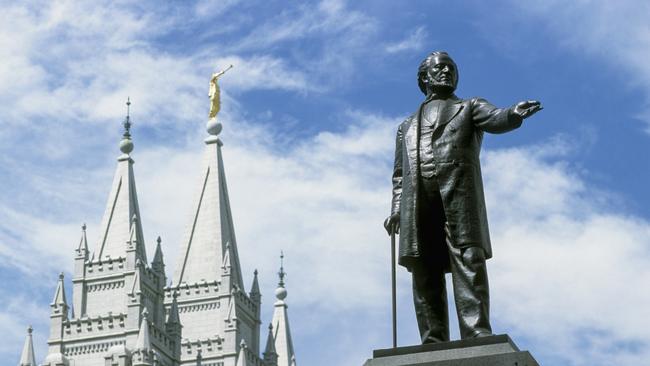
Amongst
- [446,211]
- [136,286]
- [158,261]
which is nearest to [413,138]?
[446,211]

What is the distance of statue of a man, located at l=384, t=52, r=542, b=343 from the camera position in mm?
10523

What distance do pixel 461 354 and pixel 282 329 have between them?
3057 inches

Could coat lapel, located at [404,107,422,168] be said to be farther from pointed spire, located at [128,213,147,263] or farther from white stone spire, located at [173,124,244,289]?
white stone spire, located at [173,124,244,289]

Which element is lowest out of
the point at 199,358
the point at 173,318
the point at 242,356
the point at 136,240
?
the point at 242,356

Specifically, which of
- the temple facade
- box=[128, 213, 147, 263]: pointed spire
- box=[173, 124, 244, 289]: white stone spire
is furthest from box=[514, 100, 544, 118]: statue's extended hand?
box=[173, 124, 244, 289]: white stone spire

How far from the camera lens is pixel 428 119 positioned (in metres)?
11.1

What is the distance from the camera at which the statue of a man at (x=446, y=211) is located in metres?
10.5

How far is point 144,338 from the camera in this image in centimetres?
7169

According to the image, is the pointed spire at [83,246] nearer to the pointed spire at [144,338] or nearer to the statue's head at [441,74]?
the pointed spire at [144,338]

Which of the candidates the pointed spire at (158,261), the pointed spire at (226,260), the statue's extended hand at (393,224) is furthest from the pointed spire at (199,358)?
the statue's extended hand at (393,224)

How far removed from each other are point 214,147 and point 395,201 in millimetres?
74153

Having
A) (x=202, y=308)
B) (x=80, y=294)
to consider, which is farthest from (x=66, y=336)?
(x=202, y=308)

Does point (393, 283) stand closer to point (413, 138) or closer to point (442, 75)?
point (413, 138)

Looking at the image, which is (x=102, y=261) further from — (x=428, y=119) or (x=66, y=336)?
(x=428, y=119)
